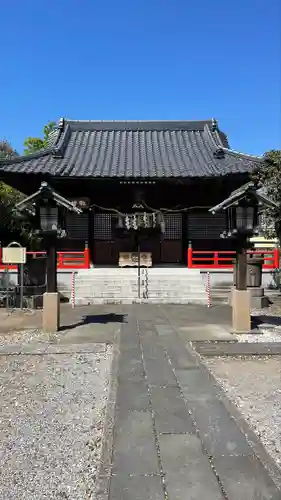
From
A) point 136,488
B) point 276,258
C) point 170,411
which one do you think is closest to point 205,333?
point 170,411

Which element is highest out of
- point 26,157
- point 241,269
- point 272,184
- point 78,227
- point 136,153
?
point 136,153

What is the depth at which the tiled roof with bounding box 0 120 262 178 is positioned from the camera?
1490cm

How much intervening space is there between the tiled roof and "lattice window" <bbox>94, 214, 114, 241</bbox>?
102 inches

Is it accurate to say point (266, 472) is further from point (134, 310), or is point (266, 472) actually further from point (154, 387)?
point (134, 310)

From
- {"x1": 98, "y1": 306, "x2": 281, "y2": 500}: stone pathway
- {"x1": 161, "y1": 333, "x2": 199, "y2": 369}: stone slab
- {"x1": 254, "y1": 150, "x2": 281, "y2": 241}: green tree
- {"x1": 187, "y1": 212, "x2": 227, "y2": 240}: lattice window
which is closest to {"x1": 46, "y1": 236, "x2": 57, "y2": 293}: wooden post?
{"x1": 161, "y1": 333, "x2": 199, "y2": 369}: stone slab

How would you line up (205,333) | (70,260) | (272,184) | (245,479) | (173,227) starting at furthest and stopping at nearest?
(173,227) < (70,260) < (272,184) < (205,333) < (245,479)

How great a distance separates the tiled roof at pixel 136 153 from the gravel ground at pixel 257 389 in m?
8.63

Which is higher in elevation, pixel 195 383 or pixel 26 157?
pixel 26 157

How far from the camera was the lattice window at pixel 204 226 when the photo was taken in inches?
696

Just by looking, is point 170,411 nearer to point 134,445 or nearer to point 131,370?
point 134,445

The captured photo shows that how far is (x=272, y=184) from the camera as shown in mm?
13734

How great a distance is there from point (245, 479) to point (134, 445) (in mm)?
1007

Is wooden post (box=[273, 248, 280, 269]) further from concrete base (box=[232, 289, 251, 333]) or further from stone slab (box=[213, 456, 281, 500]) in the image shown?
stone slab (box=[213, 456, 281, 500])

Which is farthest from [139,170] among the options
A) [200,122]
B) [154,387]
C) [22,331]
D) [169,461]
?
[169,461]
